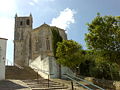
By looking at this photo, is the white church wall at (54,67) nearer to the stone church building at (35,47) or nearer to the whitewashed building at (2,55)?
the stone church building at (35,47)

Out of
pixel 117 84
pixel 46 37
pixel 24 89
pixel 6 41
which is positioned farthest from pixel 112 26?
pixel 46 37

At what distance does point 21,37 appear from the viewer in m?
51.9

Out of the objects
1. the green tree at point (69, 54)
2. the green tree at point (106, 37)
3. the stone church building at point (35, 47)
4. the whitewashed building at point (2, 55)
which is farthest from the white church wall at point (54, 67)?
the green tree at point (106, 37)

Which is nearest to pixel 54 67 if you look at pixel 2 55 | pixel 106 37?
pixel 2 55

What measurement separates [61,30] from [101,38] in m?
29.5

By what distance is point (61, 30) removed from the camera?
41531mm

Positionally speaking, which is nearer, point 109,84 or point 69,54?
point 109,84

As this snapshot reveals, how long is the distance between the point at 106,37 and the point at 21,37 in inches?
1676

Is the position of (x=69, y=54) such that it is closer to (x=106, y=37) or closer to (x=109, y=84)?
(x=109, y=84)

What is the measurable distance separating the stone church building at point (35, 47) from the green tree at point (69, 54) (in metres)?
1.83

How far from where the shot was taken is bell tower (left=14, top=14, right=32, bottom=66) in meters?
46.9

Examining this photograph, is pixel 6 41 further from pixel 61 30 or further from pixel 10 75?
pixel 61 30

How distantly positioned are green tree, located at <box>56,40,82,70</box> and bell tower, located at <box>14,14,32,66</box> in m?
31.0

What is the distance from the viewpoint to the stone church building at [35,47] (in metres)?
17.9
